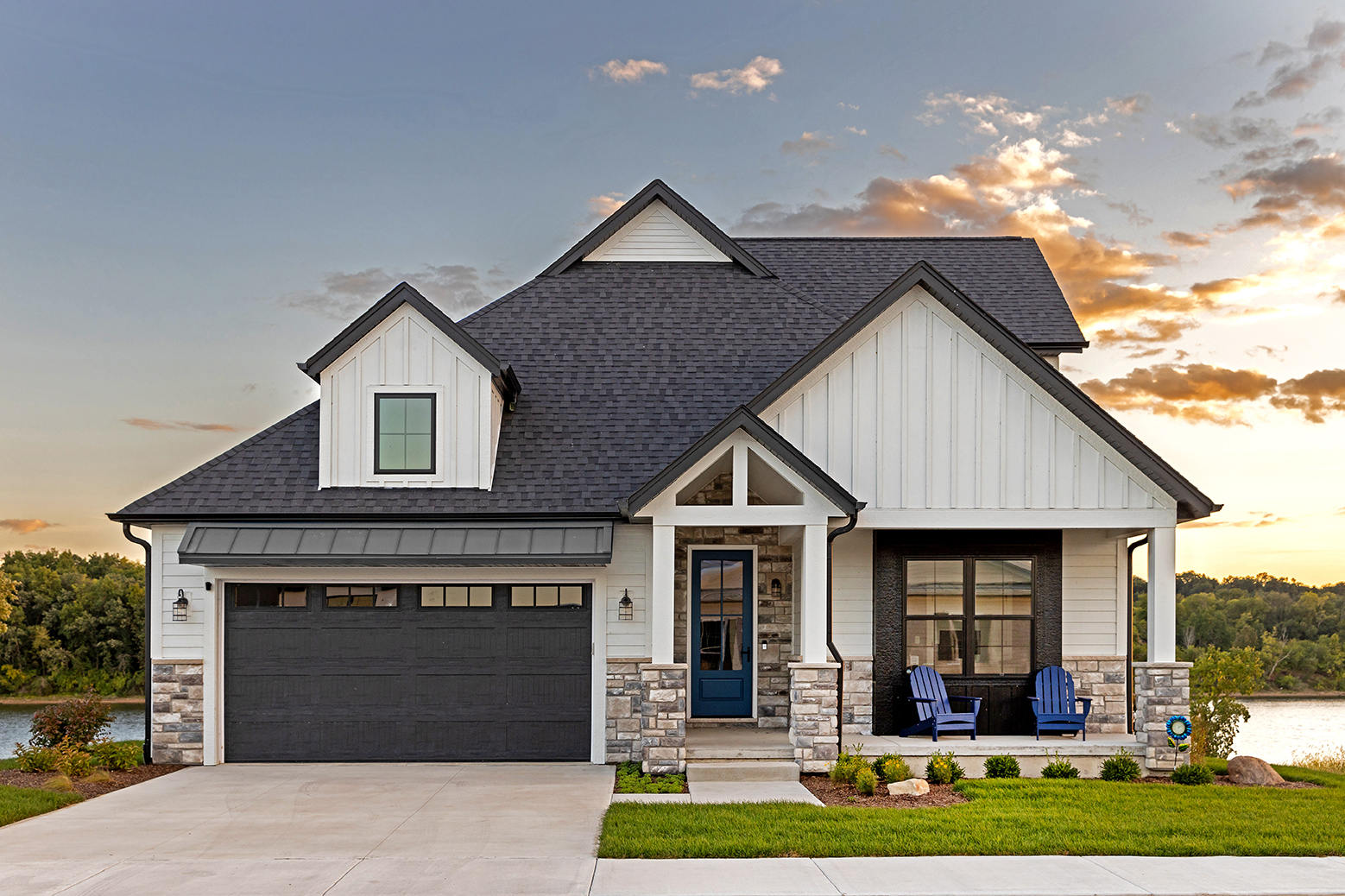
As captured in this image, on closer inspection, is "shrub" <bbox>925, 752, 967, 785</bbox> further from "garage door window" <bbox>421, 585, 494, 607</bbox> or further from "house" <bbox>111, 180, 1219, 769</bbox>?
"garage door window" <bbox>421, 585, 494, 607</bbox>

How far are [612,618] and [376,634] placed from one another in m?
2.96

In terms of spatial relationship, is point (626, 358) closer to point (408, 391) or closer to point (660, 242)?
point (660, 242)

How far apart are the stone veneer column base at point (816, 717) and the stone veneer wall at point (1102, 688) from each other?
3.73 m

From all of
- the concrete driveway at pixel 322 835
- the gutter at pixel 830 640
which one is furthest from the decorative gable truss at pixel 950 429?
the concrete driveway at pixel 322 835

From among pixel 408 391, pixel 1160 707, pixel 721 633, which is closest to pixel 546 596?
pixel 721 633

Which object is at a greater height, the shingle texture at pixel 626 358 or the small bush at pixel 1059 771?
the shingle texture at pixel 626 358

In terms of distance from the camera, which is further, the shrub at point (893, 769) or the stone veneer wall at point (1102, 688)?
the stone veneer wall at point (1102, 688)

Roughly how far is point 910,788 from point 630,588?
404 cm

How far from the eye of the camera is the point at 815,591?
10469 mm

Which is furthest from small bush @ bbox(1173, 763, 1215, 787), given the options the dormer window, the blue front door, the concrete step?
the dormer window

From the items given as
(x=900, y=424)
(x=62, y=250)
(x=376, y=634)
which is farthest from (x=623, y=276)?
(x=62, y=250)

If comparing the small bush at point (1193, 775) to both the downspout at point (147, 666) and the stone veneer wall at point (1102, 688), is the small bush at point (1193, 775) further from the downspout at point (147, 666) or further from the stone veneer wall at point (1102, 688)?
the downspout at point (147, 666)

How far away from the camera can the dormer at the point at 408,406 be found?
464 inches

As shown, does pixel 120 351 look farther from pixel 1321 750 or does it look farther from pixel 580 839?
pixel 1321 750
